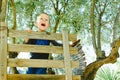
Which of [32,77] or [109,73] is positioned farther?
[109,73]

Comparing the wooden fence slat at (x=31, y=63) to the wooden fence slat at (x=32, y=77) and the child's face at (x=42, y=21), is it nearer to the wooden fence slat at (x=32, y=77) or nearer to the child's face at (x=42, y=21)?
the wooden fence slat at (x=32, y=77)

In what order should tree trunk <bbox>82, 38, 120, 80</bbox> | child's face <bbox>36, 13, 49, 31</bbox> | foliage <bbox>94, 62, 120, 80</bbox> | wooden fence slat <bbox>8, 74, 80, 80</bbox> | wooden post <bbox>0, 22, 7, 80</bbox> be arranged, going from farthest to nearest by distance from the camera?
foliage <bbox>94, 62, 120, 80</bbox>
tree trunk <bbox>82, 38, 120, 80</bbox>
child's face <bbox>36, 13, 49, 31</bbox>
wooden fence slat <bbox>8, 74, 80, 80</bbox>
wooden post <bbox>0, 22, 7, 80</bbox>

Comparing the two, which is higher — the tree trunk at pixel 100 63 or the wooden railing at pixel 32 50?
the wooden railing at pixel 32 50

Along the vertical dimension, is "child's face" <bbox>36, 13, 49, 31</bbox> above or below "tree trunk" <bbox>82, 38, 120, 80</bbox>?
above

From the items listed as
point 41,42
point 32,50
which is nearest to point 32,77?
point 32,50

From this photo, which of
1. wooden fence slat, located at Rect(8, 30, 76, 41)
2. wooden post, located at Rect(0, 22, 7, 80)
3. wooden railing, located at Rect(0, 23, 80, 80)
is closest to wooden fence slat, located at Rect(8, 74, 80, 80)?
wooden railing, located at Rect(0, 23, 80, 80)

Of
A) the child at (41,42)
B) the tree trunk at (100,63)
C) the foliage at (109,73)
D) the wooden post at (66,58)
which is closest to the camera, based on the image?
the wooden post at (66,58)

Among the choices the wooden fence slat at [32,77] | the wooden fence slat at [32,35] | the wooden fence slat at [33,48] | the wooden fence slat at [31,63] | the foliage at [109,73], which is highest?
the wooden fence slat at [32,35]

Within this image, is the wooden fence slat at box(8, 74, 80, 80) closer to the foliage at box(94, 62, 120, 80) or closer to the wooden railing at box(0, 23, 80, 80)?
the wooden railing at box(0, 23, 80, 80)

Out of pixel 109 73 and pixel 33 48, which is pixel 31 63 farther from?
pixel 109 73

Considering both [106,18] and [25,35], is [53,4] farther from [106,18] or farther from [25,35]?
[25,35]

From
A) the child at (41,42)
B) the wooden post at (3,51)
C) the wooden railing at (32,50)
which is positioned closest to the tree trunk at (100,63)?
the child at (41,42)

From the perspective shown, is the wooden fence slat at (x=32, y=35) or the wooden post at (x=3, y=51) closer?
the wooden post at (x=3, y=51)

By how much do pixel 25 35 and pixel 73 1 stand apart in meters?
7.93
